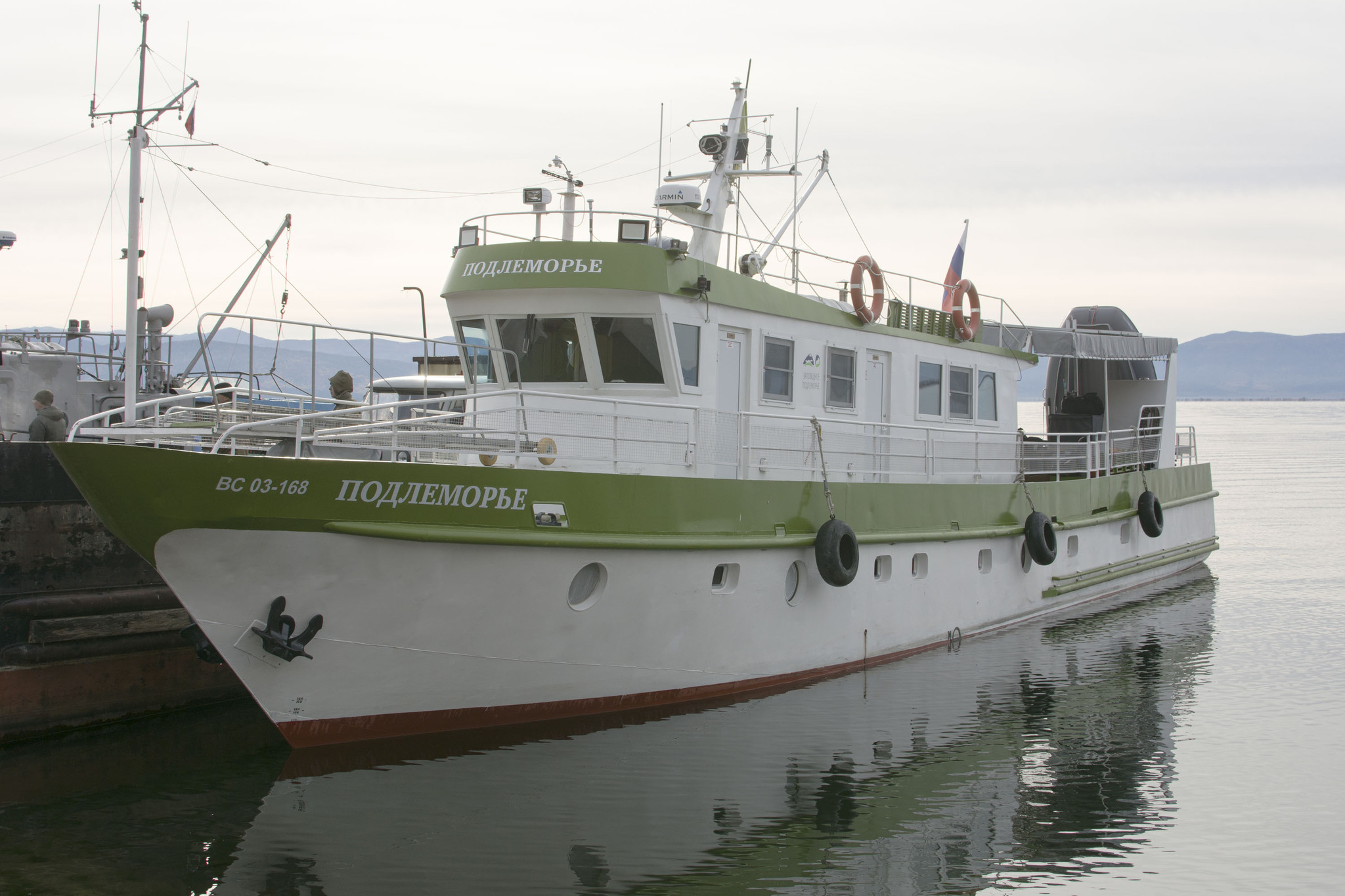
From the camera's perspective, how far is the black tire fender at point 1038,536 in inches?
567

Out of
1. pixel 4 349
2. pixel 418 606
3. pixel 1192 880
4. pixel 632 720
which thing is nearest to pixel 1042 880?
pixel 1192 880

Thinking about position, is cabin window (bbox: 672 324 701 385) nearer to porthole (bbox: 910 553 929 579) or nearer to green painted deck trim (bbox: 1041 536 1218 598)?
porthole (bbox: 910 553 929 579)

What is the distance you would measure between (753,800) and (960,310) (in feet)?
26.8

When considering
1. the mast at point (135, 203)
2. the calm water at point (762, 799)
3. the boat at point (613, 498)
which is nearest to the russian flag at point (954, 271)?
the boat at point (613, 498)

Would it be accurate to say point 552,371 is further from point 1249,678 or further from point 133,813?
point 1249,678

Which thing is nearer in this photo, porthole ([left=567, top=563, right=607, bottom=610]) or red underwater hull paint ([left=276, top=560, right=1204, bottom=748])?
red underwater hull paint ([left=276, top=560, right=1204, bottom=748])

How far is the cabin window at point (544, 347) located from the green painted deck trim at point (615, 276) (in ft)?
1.06

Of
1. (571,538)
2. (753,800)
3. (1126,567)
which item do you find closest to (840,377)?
(571,538)

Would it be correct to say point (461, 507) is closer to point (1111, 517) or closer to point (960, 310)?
point (960, 310)

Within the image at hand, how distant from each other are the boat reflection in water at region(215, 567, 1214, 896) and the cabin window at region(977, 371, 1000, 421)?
463 cm

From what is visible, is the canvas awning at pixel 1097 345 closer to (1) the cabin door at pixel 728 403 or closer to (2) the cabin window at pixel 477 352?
(1) the cabin door at pixel 728 403

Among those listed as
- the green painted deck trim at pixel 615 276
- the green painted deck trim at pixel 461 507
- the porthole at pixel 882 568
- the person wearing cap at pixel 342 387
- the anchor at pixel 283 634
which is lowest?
the anchor at pixel 283 634

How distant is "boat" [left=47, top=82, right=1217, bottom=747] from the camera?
8.50 meters

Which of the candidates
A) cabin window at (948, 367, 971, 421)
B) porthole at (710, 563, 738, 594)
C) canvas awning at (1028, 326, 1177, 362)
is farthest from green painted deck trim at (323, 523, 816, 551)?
canvas awning at (1028, 326, 1177, 362)
